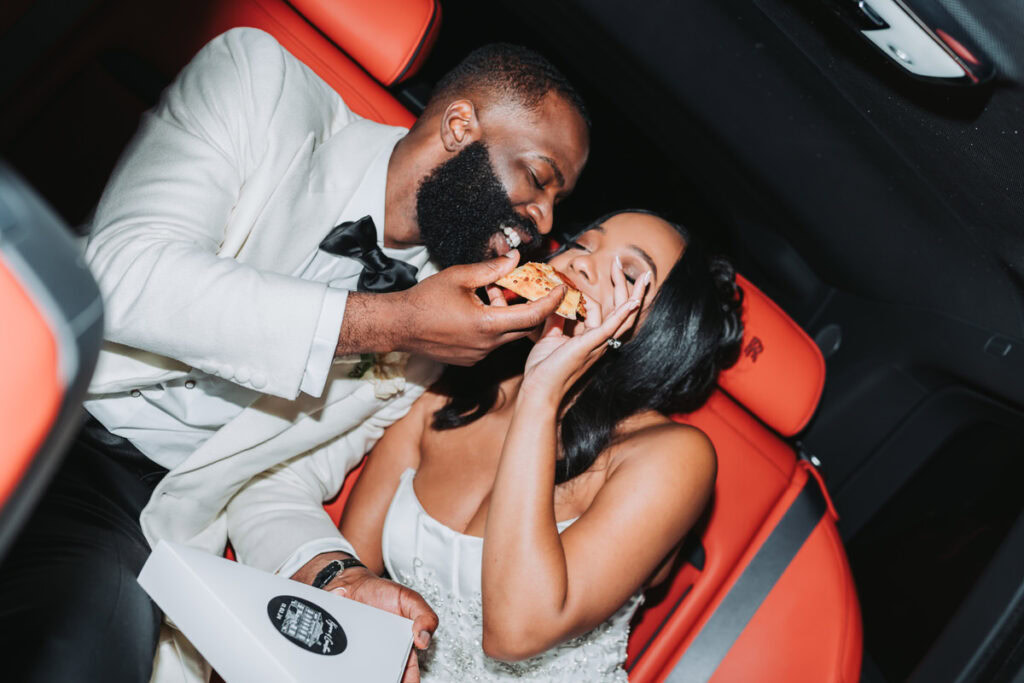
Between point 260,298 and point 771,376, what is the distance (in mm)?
A: 1592

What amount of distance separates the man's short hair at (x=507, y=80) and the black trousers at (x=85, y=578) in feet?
4.64

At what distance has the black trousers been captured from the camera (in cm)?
134

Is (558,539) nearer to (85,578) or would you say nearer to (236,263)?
(236,263)

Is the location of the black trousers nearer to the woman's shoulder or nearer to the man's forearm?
the man's forearm

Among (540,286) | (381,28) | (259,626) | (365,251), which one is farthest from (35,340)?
(381,28)

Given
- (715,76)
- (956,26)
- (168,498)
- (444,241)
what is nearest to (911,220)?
(715,76)

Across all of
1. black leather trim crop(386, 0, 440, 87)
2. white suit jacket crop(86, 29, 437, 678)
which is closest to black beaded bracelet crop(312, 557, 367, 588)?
white suit jacket crop(86, 29, 437, 678)

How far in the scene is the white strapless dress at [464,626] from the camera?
5.81 feet

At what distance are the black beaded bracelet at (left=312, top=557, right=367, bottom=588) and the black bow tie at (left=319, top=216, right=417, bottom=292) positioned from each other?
0.76 meters

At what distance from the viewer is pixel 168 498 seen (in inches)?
68.7

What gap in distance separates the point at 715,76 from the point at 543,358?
105cm

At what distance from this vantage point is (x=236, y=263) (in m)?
1.54

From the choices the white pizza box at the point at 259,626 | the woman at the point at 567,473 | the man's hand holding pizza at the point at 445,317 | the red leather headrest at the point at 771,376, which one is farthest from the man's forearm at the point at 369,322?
the red leather headrest at the point at 771,376

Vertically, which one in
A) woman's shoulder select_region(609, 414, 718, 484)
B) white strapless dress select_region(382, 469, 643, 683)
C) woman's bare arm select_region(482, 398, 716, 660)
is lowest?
white strapless dress select_region(382, 469, 643, 683)
